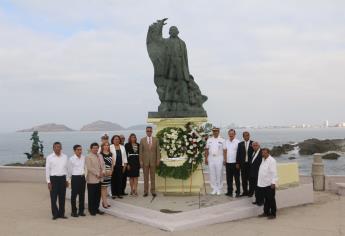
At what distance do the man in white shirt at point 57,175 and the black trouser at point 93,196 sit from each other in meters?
0.51

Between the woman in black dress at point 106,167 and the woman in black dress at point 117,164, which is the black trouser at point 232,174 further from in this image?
the woman in black dress at point 106,167

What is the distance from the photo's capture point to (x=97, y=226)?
8.09 meters

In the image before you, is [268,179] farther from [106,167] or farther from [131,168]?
[106,167]

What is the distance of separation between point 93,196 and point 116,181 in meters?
0.93

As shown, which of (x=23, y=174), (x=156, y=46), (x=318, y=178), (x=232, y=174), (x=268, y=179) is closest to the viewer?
(x=268, y=179)

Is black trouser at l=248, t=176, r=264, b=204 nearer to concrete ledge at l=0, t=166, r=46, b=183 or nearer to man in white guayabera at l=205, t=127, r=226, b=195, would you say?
man in white guayabera at l=205, t=127, r=226, b=195

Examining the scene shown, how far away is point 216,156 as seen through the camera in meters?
9.86

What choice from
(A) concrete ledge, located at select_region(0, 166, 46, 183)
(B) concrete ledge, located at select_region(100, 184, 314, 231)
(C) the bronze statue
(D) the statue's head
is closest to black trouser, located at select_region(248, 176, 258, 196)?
(B) concrete ledge, located at select_region(100, 184, 314, 231)

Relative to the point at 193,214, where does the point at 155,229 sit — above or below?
below

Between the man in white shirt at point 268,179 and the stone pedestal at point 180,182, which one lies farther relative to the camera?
the stone pedestal at point 180,182

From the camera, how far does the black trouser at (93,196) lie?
354 inches

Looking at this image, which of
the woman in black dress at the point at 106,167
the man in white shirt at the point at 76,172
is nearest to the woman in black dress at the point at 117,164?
the woman in black dress at the point at 106,167

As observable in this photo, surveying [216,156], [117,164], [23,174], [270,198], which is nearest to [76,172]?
[117,164]

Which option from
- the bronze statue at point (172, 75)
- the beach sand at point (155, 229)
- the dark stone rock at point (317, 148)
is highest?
the bronze statue at point (172, 75)
